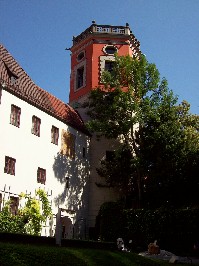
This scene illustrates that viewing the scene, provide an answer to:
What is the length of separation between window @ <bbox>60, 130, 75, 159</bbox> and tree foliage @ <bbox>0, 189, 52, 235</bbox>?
17.1 feet

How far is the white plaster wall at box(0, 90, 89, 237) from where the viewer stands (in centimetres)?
2352

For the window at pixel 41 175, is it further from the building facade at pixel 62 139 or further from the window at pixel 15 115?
the window at pixel 15 115

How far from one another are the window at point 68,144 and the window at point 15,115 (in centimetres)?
537

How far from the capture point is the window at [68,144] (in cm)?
2933

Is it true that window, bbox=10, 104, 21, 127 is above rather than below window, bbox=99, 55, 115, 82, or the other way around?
below

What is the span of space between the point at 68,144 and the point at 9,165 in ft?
24.4

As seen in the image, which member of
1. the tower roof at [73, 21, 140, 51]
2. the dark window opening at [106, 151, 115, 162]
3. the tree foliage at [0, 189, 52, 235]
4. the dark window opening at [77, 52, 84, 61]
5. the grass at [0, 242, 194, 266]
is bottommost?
the grass at [0, 242, 194, 266]

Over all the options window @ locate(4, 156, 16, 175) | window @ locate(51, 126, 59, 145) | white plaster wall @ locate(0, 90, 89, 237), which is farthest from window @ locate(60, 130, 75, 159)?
window @ locate(4, 156, 16, 175)

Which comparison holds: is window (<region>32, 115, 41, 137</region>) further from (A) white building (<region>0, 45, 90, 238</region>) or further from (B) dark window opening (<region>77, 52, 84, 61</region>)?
(B) dark window opening (<region>77, 52, 84, 61</region>)

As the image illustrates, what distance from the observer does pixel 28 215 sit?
2234 centimetres

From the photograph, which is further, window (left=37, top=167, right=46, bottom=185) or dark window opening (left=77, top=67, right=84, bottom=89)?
dark window opening (left=77, top=67, right=84, bottom=89)

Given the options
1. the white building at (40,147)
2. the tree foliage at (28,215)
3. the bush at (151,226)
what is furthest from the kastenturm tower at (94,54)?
the tree foliage at (28,215)

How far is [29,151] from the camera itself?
2533 cm

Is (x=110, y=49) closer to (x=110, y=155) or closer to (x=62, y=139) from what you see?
(x=110, y=155)
